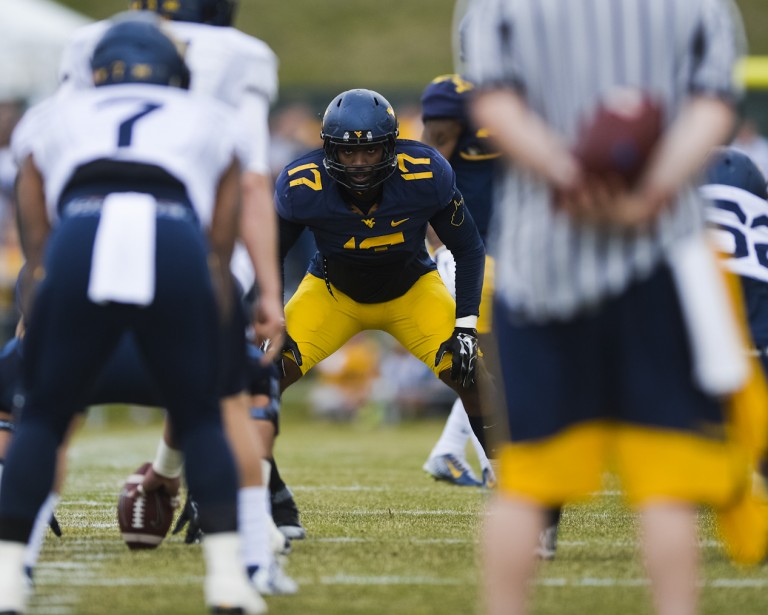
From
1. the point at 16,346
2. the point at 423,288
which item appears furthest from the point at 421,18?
the point at 16,346

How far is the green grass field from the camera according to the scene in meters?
3.94

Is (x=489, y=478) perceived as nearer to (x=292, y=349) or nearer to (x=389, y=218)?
(x=292, y=349)

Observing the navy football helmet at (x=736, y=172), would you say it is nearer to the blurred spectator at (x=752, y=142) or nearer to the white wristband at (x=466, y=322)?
the white wristband at (x=466, y=322)

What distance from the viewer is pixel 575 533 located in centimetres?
548

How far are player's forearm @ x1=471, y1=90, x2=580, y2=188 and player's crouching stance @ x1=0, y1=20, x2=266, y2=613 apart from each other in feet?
2.61

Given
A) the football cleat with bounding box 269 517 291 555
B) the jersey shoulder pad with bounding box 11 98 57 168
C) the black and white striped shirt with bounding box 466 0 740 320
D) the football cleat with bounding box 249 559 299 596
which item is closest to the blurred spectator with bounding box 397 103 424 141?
the football cleat with bounding box 269 517 291 555

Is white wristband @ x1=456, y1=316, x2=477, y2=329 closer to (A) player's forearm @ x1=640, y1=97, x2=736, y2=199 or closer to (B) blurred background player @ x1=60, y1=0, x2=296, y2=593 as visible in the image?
(B) blurred background player @ x1=60, y1=0, x2=296, y2=593

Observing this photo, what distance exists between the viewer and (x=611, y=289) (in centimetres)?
298

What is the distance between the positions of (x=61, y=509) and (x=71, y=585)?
216cm

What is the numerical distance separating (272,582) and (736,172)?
220 cm

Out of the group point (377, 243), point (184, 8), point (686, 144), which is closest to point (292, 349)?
point (377, 243)

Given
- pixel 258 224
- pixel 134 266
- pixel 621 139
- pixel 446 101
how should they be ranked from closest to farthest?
pixel 621 139 → pixel 134 266 → pixel 258 224 → pixel 446 101

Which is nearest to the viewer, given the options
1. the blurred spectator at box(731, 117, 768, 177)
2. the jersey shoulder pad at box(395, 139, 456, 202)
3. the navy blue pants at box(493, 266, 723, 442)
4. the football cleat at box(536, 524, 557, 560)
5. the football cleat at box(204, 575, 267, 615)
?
the navy blue pants at box(493, 266, 723, 442)

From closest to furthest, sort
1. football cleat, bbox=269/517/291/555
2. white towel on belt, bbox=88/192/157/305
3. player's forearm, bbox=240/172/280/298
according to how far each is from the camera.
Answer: white towel on belt, bbox=88/192/157/305, player's forearm, bbox=240/172/280/298, football cleat, bbox=269/517/291/555
